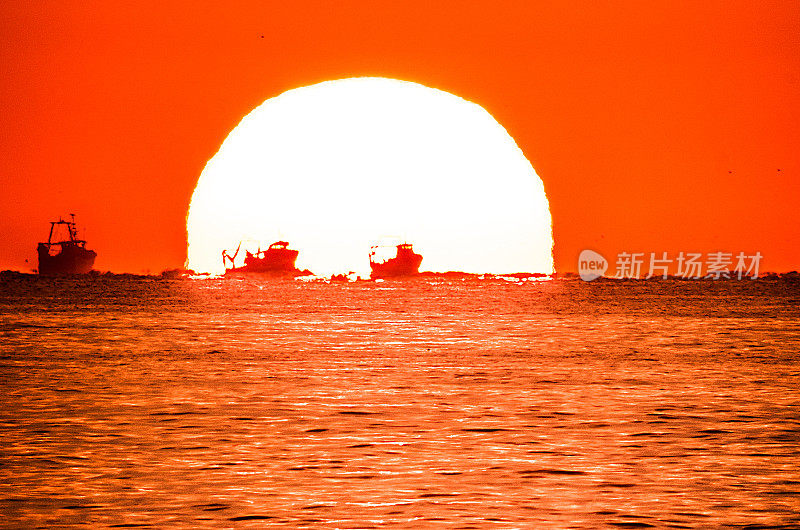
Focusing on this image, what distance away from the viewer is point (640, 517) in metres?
10.3

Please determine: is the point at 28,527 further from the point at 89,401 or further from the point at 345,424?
the point at 89,401

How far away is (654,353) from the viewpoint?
105 feet

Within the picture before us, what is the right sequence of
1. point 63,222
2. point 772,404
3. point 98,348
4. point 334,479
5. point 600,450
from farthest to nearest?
point 63,222
point 98,348
point 772,404
point 600,450
point 334,479

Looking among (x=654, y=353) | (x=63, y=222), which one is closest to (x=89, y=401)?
(x=654, y=353)

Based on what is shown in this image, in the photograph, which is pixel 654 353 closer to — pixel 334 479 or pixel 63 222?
pixel 334 479

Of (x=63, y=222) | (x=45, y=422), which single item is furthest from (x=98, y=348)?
(x=63, y=222)

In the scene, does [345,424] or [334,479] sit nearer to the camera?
[334,479]

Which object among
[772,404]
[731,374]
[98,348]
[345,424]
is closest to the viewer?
[345,424]

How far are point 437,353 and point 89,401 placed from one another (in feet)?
42.2

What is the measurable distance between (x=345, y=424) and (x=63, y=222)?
7395 inches

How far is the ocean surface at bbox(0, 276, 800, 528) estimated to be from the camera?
10633 millimetres

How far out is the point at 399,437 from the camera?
48.8 feet

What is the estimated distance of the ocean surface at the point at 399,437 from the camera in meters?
10.6

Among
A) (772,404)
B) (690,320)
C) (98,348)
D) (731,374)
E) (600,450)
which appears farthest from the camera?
(690,320)
